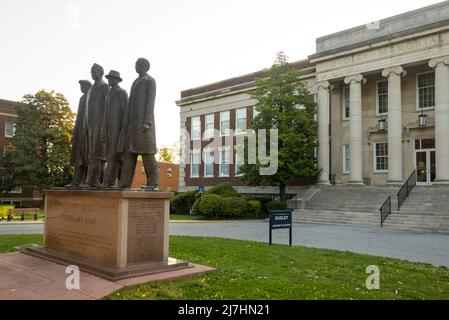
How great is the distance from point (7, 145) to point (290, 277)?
154ft

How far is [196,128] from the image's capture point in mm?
41406

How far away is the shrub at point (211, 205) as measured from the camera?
2647 centimetres

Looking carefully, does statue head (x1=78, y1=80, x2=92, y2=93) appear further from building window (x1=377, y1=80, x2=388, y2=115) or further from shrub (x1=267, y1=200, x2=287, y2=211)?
building window (x1=377, y1=80, x2=388, y2=115)

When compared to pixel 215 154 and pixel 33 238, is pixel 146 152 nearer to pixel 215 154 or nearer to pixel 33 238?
pixel 33 238

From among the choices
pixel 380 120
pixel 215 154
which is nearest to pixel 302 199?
pixel 380 120

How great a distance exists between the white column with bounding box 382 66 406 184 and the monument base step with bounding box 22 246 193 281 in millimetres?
20256

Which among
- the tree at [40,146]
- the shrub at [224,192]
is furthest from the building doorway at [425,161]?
the tree at [40,146]

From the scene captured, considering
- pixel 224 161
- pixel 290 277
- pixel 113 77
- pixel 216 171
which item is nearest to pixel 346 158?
pixel 224 161

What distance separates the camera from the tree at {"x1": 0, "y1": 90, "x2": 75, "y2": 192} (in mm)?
40031

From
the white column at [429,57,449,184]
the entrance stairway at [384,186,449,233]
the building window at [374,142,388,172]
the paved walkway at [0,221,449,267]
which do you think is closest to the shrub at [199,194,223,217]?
the paved walkway at [0,221,449,267]

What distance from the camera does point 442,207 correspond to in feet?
68.9

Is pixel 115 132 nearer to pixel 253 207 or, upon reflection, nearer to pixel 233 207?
pixel 233 207

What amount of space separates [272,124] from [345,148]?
579cm
